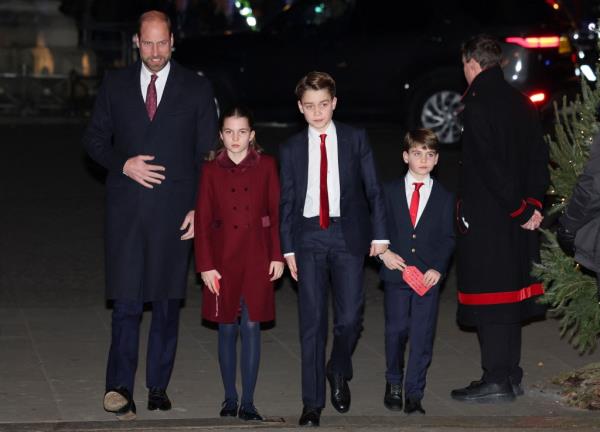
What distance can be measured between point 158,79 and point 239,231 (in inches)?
36.0

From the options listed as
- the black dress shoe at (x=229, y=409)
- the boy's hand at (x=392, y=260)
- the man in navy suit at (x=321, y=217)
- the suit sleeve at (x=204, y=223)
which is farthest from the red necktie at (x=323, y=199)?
the black dress shoe at (x=229, y=409)

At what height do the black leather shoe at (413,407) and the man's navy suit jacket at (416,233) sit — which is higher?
the man's navy suit jacket at (416,233)

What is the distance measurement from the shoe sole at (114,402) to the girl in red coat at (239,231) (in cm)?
62

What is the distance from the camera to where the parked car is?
55.9 feet

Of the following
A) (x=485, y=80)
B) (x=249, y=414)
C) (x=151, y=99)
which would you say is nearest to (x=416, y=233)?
(x=485, y=80)

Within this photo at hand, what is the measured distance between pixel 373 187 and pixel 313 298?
2.10 feet

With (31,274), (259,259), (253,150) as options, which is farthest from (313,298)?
(31,274)

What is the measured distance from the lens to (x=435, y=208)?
7.59 metres

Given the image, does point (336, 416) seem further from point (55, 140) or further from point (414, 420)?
point (55, 140)

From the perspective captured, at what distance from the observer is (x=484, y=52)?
7.57 meters

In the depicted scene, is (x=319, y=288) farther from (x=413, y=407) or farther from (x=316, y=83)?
(x=316, y=83)

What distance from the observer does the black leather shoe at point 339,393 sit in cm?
747

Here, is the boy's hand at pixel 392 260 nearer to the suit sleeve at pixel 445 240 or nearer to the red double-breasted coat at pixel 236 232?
the suit sleeve at pixel 445 240

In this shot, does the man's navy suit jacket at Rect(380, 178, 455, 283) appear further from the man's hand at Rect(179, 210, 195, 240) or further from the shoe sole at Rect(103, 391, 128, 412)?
the shoe sole at Rect(103, 391, 128, 412)
